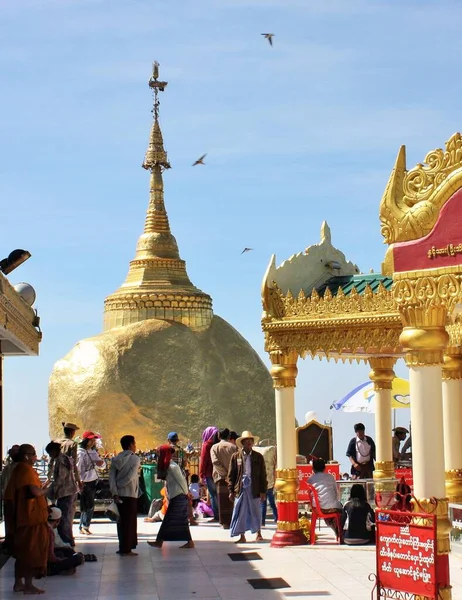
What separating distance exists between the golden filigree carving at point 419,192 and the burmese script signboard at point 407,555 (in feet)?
6.99

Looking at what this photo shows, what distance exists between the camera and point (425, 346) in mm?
8492

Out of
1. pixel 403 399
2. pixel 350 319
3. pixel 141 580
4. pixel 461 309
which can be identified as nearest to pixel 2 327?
pixel 141 580

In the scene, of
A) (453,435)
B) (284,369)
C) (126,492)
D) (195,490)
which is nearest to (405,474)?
(453,435)

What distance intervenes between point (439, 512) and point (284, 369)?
5.27 m

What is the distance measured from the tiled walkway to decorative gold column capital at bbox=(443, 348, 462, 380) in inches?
98.4

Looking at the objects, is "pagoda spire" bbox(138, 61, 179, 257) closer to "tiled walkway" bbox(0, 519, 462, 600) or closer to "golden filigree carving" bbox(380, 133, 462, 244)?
"tiled walkway" bbox(0, 519, 462, 600)

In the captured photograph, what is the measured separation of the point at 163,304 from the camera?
31938mm

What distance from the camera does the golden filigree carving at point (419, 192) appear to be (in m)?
8.38

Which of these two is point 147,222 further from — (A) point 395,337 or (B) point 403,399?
(A) point 395,337

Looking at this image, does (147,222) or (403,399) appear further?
(147,222)

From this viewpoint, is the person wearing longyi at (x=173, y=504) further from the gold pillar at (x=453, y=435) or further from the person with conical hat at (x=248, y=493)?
the gold pillar at (x=453, y=435)

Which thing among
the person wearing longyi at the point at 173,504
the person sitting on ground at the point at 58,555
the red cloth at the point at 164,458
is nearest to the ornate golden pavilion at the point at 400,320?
the person wearing longyi at the point at 173,504

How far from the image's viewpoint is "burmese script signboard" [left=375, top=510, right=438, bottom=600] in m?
7.93

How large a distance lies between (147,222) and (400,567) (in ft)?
85.4
